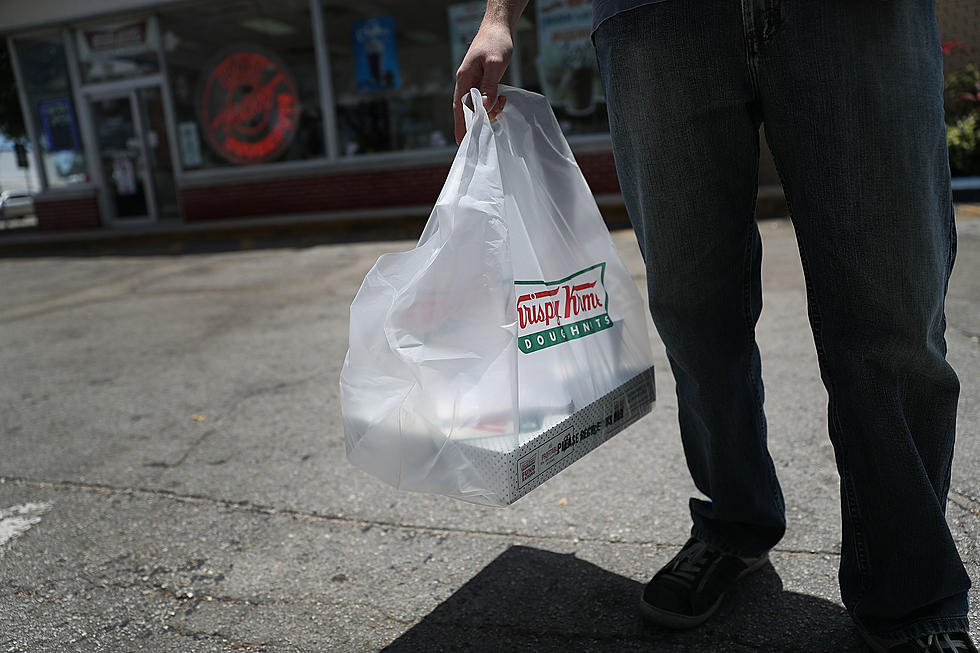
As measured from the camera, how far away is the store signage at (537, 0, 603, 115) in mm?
8867

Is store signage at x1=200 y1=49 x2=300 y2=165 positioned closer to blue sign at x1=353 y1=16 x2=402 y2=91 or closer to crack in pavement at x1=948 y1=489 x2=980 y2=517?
blue sign at x1=353 y1=16 x2=402 y2=91

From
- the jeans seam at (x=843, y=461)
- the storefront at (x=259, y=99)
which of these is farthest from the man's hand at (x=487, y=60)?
the storefront at (x=259, y=99)

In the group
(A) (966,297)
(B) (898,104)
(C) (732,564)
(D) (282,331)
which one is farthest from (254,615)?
(A) (966,297)

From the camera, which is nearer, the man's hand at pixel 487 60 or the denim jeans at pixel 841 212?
the denim jeans at pixel 841 212

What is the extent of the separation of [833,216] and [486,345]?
24.3 inches

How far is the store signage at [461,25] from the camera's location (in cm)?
930

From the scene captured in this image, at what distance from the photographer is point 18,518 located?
7.14ft

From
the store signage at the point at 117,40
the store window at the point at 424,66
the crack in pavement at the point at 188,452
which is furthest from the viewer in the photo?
the store signage at the point at 117,40

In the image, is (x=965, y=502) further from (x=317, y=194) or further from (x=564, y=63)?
(x=317, y=194)

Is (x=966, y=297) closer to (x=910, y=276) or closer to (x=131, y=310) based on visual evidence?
(x=910, y=276)

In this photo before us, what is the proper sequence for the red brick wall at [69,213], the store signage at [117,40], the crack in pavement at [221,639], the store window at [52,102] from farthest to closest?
the red brick wall at [69,213] < the store window at [52,102] < the store signage at [117,40] < the crack in pavement at [221,639]

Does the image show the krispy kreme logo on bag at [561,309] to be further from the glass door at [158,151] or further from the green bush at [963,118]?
the glass door at [158,151]

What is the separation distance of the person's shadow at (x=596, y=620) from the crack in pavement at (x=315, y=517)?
0.13 m

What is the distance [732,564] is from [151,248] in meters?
9.68
